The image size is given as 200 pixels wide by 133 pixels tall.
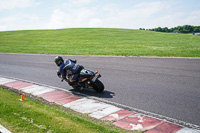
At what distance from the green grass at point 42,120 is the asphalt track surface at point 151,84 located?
2.00m

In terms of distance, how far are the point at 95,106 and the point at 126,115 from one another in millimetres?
1354

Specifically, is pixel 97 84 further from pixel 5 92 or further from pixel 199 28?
pixel 199 28

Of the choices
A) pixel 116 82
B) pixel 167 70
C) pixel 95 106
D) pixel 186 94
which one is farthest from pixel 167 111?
pixel 167 70

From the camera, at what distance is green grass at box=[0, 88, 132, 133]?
5711 mm

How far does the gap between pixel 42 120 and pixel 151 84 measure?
5325 mm

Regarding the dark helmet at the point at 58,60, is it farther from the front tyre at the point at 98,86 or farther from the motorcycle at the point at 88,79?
the front tyre at the point at 98,86

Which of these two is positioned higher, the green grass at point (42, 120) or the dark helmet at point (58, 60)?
the dark helmet at point (58, 60)

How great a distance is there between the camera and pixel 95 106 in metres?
7.74

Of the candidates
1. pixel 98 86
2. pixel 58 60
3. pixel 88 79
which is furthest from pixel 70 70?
pixel 98 86

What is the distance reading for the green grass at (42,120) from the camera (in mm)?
5711

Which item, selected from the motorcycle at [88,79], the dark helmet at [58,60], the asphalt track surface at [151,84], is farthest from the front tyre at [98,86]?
the dark helmet at [58,60]

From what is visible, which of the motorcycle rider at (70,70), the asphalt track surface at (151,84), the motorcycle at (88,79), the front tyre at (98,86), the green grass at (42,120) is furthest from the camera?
the motorcycle rider at (70,70)

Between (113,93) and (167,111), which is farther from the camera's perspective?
(113,93)

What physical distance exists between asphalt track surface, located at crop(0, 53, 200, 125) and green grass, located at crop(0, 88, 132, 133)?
2.00 meters
